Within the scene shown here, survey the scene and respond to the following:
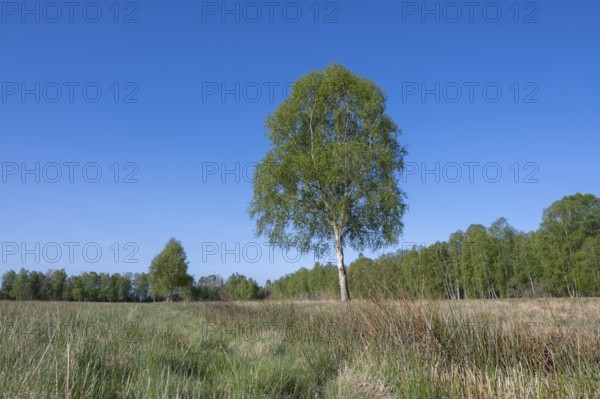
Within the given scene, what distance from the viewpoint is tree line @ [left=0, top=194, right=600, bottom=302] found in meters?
4.95

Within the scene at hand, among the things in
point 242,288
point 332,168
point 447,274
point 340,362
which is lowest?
point 242,288

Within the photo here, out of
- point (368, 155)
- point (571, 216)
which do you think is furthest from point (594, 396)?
point (571, 216)

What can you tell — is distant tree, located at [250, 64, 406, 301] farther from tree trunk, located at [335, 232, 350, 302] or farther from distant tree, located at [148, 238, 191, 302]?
distant tree, located at [148, 238, 191, 302]

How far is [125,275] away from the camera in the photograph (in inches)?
3401

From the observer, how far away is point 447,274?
14.9ft

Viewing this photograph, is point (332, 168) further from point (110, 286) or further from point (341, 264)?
point (110, 286)

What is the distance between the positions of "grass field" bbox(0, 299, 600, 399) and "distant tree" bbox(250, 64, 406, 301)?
471 inches

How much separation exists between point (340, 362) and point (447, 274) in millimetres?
1687

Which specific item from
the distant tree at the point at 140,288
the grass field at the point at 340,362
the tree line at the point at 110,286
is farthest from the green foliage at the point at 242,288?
the grass field at the point at 340,362

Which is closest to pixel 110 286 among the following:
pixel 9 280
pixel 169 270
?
pixel 9 280

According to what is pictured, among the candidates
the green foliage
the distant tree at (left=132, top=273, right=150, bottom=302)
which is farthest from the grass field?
the distant tree at (left=132, top=273, right=150, bottom=302)

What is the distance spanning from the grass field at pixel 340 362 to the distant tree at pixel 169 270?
4594 centimetres

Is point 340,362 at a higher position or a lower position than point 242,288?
higher

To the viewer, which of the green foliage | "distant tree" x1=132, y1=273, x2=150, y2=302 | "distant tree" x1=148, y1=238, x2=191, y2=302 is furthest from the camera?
"distant tree" x1=132, y1=273, x2=150, y2=302
